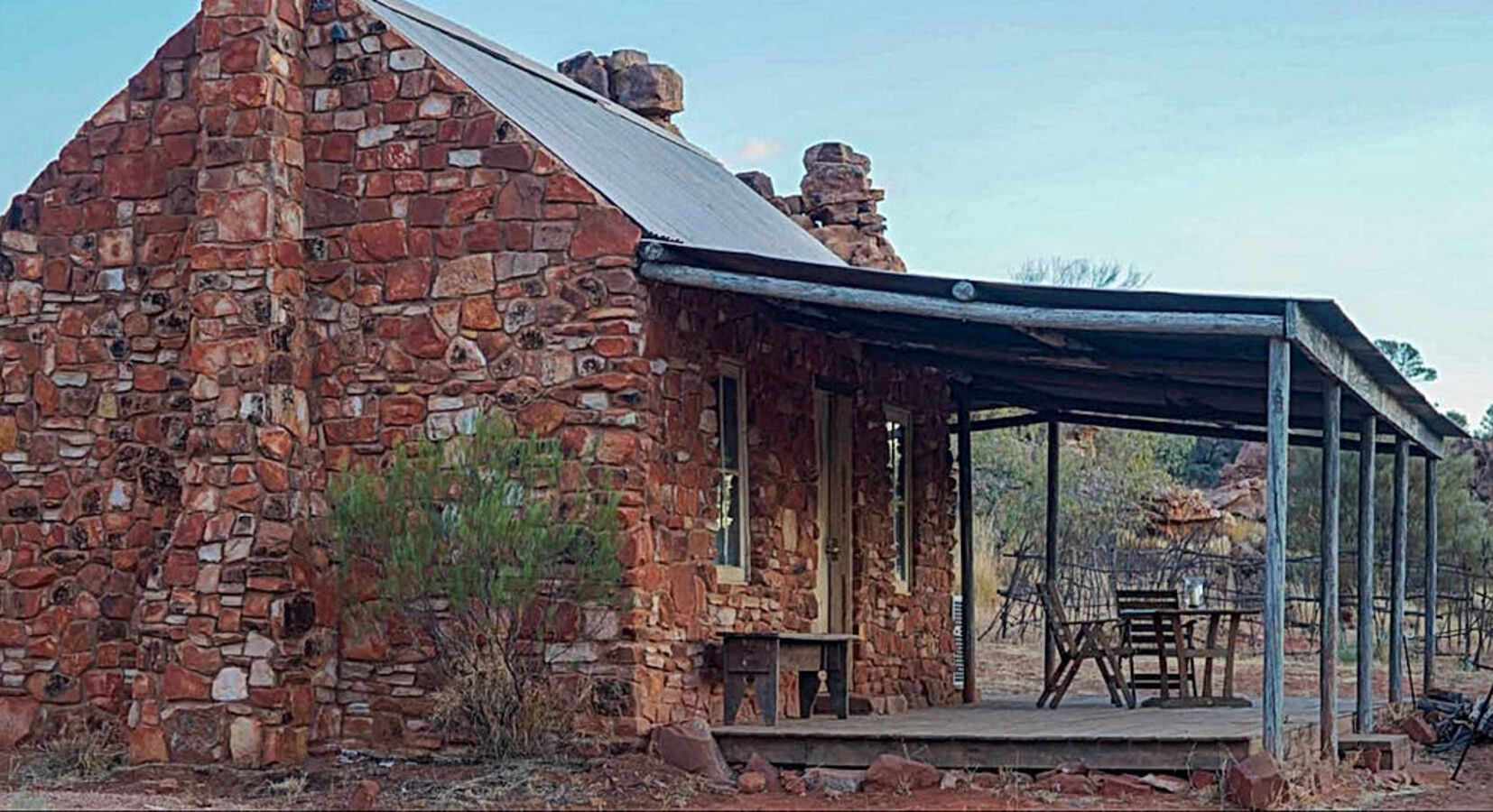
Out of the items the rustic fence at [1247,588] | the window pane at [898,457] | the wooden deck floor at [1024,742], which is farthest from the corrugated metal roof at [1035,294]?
the rustic fence at [1247,588]

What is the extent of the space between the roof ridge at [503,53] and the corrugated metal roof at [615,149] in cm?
1

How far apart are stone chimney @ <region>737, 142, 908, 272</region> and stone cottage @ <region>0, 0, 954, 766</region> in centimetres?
1049

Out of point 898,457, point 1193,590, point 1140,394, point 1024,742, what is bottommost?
point 1024,742

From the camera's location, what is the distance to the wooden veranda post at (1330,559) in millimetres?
A: 10422

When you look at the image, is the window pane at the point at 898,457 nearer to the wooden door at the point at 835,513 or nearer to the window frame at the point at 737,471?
the wooden door at the point at 835,513

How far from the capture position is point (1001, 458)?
30.8m

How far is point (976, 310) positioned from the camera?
9430 millimetres

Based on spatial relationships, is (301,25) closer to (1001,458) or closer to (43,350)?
(43,350)

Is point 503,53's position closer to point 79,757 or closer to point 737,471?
point 737,471

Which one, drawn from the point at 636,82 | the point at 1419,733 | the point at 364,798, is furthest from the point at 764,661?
the point at 636,82

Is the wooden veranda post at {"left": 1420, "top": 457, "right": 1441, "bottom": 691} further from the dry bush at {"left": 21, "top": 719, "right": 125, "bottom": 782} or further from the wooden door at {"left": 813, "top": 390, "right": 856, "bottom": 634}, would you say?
the dry bush at {"left": 21, "top": 719, "right": 125, "bottom": 782}

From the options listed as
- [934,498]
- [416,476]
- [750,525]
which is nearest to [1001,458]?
[934,498]

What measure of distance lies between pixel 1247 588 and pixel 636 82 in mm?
10854

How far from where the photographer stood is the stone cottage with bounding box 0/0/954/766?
1017 cm
